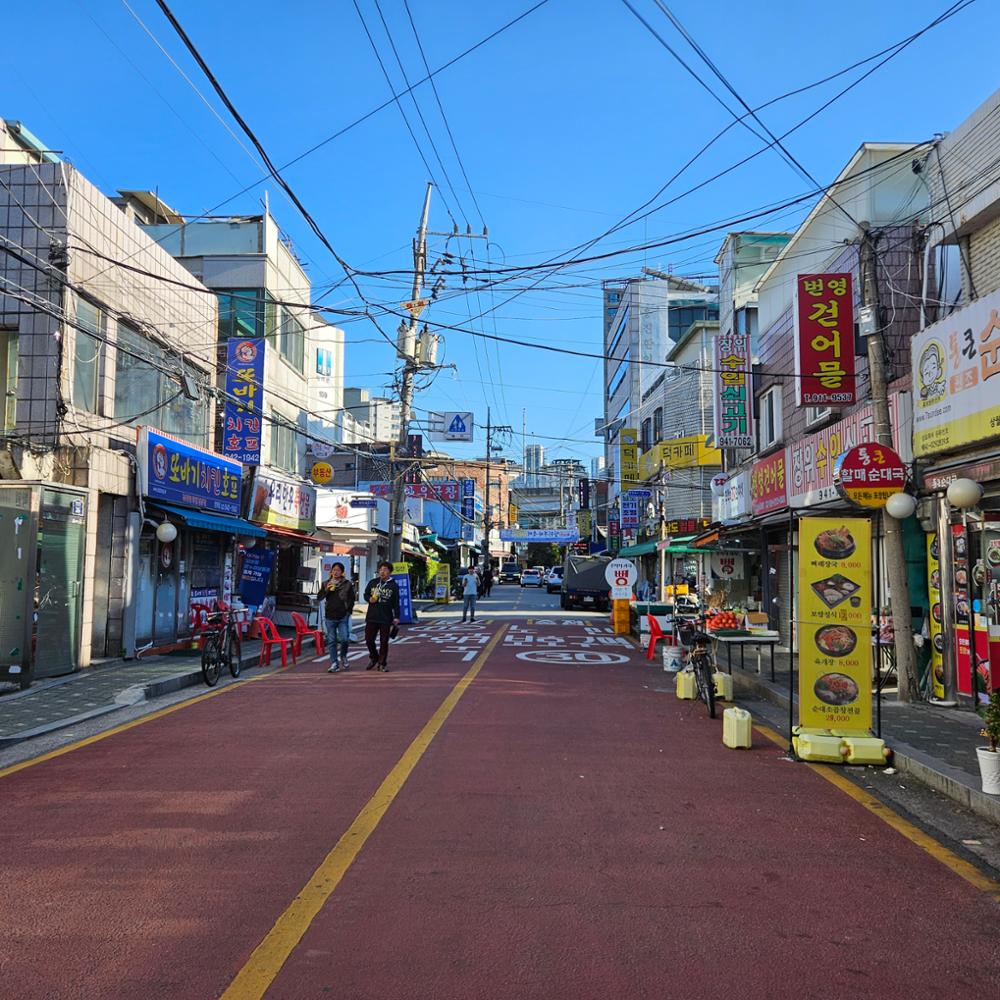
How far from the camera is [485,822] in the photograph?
237 inches

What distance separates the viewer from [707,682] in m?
10.9

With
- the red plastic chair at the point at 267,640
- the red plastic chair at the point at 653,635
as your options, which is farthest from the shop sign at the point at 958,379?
the red plastic chair at the point at 267,640

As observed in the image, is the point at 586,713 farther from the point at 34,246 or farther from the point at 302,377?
the point at 302,377

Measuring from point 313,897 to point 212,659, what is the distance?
378 inches

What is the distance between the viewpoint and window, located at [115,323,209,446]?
53.7ft

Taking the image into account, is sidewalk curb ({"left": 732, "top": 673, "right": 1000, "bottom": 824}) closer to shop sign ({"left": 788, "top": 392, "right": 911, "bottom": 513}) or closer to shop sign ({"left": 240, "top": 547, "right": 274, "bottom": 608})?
shop sign ({"left": 788, "top": 392, "right": 911, "bottom": 513})

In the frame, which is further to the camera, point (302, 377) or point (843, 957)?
point (302, 377)

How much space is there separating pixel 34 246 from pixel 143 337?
3240mm

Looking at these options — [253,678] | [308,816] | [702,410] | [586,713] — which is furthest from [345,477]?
[308,816]

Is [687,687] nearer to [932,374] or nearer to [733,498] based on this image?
[932,374]

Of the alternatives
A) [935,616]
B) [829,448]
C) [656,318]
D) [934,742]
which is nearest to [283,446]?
[829,448]

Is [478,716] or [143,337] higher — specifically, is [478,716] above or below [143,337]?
below

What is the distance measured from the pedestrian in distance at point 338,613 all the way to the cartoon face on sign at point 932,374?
9.04m

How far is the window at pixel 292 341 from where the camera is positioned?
2594cm
